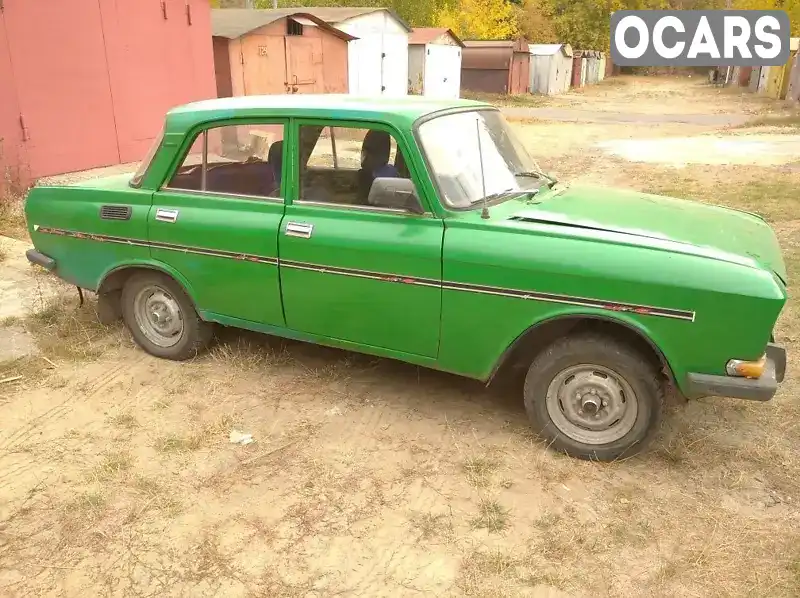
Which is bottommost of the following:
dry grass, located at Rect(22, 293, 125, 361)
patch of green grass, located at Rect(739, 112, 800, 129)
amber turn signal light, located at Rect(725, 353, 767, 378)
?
patch of green grass, located at Rect(739, 112, 800, 129)

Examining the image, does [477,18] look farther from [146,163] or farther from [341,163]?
[341,163]

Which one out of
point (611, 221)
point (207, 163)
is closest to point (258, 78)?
point (207, 163)

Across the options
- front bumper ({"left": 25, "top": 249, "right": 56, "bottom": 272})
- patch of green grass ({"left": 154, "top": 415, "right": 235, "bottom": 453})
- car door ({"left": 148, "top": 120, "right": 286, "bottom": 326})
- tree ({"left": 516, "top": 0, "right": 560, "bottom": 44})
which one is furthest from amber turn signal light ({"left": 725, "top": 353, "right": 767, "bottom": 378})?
tree ({"left": 516, "top": 0, "right": 560, "bottom": 44})

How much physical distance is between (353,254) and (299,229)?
1.32 ft

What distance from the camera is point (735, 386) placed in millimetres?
3252

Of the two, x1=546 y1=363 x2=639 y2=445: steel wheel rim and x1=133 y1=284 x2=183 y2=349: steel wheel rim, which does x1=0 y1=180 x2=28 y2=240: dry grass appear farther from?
x1=546 y1=363 x2=639 y2=445: steel wheel rim

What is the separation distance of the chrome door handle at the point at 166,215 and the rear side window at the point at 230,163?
0.17 metres

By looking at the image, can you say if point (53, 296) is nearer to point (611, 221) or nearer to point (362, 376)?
point (362, 376)

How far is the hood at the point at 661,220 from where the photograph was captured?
354 centimetres

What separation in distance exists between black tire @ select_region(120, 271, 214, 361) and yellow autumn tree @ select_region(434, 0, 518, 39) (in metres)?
47.9

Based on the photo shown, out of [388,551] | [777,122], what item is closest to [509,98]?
[777,122]

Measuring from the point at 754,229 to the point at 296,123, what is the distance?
9.19ft

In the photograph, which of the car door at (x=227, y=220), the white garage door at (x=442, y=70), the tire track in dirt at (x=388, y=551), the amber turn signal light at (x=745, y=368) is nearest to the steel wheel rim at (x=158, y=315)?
the car door at (x=227, y=220)

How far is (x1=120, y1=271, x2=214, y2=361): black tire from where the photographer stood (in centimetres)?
473
